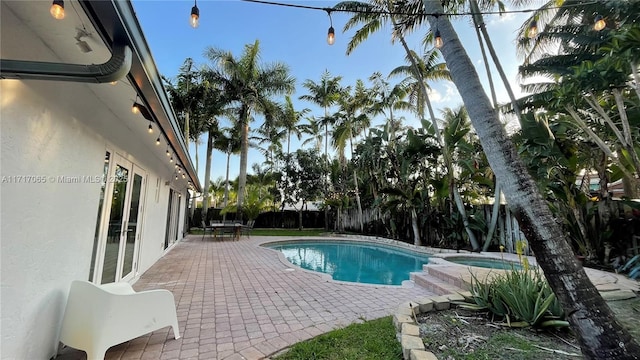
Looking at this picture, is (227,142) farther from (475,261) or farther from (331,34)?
(331,34)

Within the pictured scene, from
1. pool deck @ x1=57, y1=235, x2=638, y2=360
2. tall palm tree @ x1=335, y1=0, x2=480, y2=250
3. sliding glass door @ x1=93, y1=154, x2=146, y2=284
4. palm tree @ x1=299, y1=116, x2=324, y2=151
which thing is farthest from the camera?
palm tree @ x1=299, y1=116, x2=324, y2=151

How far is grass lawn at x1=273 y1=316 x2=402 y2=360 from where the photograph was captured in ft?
8.73

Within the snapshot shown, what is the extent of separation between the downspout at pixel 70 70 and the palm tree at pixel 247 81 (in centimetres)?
1528

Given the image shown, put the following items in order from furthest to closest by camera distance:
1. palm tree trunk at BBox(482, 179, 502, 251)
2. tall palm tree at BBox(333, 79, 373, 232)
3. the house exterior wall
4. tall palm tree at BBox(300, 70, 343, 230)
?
tall palm tree at BBox(300, 70, 343, 230) < tall palm tree at BBox(333, 79, 373, 232) < palm tree trunk at BBox(482, 179, 502, 251) < the house exterior wall

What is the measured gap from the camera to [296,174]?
2228 centimetres

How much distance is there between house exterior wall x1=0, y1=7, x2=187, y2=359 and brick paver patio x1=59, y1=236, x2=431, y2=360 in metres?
0.77

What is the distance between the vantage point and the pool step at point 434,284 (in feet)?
16.2

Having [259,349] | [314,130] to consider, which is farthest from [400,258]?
[314,130]

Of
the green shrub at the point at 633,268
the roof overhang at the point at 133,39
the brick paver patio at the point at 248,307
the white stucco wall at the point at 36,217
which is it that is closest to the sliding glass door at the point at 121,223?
the brick paver patio at the point at 248,307

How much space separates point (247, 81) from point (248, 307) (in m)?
15.4

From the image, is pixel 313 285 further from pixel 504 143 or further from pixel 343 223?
pixel 343 223

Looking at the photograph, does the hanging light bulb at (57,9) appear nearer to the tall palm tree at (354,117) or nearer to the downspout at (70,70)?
the downspout at (70,70)
